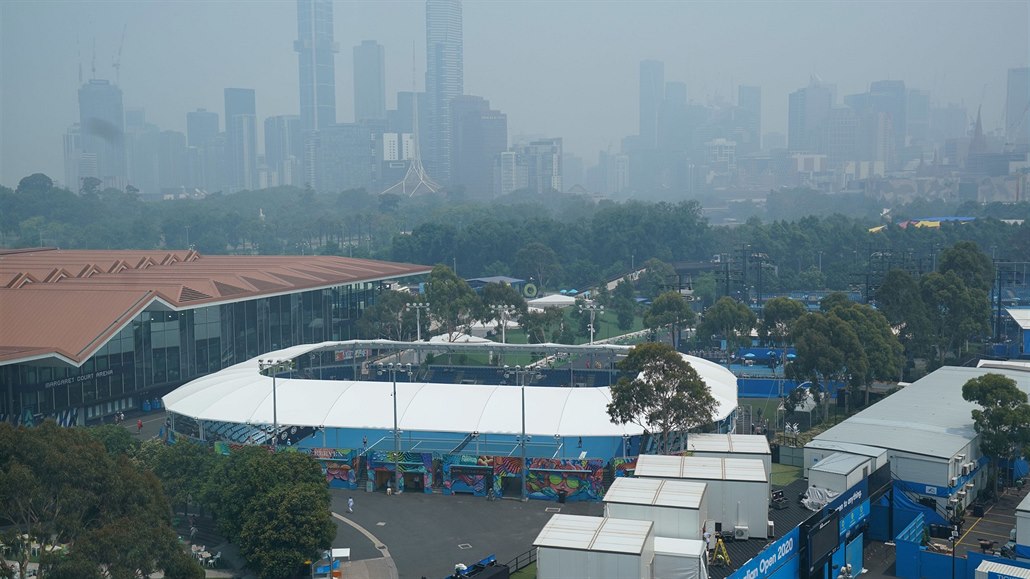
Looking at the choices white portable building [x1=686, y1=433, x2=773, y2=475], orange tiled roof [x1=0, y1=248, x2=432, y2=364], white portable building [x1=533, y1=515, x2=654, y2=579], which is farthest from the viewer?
orange tiled roof [x1=0, y1=248, x2=432, y2=364]

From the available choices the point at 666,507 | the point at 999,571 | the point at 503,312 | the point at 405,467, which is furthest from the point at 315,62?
the point at 999,571

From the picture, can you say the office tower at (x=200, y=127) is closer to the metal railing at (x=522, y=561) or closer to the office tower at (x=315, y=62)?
the office tower at (x=315, y=62)

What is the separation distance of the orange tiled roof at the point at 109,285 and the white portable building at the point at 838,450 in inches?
884

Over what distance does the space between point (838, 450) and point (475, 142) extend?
6967 inches

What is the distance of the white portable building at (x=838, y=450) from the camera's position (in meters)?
22.0

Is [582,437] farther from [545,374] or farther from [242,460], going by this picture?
[545,374]

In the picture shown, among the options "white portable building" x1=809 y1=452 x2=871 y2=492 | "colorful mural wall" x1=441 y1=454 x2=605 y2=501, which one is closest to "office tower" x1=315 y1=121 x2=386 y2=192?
"colorful mural wall" x1=441 y1=454 x2=605 y2=501

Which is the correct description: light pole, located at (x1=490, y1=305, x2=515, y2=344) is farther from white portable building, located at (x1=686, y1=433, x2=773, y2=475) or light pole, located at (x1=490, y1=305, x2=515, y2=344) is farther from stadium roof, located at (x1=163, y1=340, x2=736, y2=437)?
white portable building, located at (x1=686, y1=433, x2=773, y2=475)

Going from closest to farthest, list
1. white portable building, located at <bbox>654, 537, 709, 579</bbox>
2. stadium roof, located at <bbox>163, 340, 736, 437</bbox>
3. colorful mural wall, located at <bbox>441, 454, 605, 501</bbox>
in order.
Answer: white portable building, located at <bbox>654, 537, 709, 579</bbox> < colorful mural wall, located at <bbox>441, 454, 605, 501</bbox> < stadium roof, located at <bbox>163, 340, 736, 437</bbox>

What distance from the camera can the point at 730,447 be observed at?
21.9 metres

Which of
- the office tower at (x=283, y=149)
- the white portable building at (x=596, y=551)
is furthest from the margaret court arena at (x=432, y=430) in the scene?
the office tower at (x=283, y=149)

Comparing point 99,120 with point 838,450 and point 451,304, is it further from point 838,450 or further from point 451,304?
point 838,450

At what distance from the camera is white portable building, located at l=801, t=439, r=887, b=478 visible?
22.0 meters

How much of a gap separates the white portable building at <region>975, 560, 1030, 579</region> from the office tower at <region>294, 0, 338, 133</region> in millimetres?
184237
